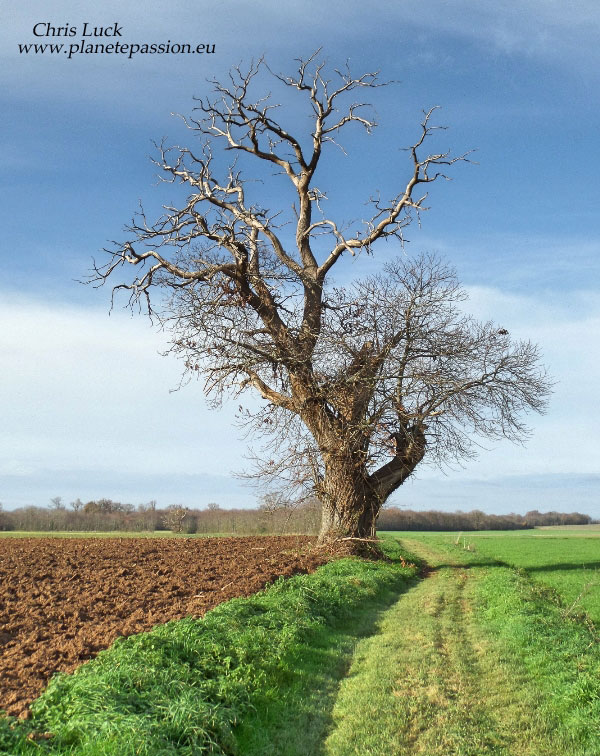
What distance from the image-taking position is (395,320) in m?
21.5

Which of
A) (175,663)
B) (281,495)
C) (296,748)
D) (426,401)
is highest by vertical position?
(426,401)

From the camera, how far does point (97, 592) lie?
12.5 meters

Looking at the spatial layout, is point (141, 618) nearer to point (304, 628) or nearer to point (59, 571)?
point (304, 628)

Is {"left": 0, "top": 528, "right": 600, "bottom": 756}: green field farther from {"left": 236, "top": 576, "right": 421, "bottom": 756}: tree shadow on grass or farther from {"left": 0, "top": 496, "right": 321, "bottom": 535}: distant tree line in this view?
{"left": 0, "top": 496, "right": 321, "bottom": 535}: distant tree line

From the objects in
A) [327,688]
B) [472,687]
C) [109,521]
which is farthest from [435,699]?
[109,521]

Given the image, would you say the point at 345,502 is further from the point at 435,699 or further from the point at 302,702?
the point at 302,702

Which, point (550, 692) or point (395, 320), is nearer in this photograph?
point (550, 692)

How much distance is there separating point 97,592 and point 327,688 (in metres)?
6.26

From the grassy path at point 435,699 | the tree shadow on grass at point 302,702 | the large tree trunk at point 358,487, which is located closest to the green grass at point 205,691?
the tree shadow on grass at point 302,702

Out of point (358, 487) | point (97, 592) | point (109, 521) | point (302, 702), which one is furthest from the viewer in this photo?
point (109, 521)

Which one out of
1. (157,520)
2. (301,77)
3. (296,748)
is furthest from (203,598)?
(157,520)

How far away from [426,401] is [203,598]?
40.5 ft

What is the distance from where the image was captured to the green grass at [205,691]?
18.2 ft

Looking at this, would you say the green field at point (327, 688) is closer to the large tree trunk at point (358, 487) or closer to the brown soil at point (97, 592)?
the brown soil at point (97, 592)
